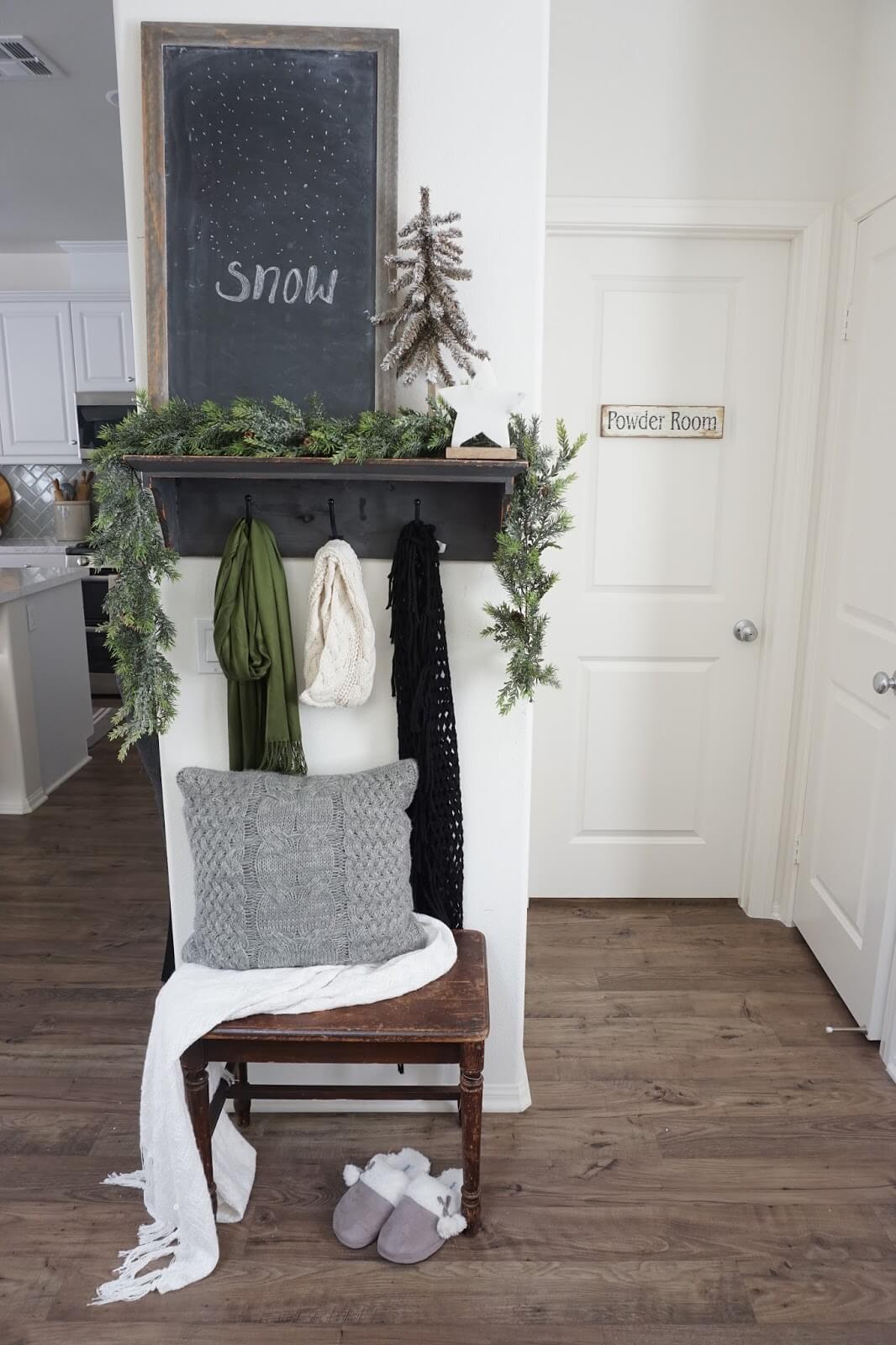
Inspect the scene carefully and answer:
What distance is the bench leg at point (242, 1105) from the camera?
1.96 metres

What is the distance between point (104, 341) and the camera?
218 inches

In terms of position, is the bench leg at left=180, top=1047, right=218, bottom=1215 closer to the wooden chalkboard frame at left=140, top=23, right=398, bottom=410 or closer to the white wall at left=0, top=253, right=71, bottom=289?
the wooden chalkboard frame at left=140, top=23, right=398, bottom=410

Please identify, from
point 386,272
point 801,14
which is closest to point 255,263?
point 386,272

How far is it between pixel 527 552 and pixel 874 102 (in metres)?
1.64

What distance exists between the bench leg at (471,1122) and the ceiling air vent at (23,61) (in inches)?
126

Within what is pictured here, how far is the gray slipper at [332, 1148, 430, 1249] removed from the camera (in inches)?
67.5

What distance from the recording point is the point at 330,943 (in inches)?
67.4

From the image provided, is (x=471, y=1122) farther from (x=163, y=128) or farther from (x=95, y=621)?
(x=95, y=621)

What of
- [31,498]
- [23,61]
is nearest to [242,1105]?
[23,61]

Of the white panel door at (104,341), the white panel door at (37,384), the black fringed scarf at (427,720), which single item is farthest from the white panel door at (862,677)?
the white panel door at (37,384)

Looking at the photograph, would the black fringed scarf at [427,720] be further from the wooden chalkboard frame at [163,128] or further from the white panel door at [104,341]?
the white panel door at [104,341]

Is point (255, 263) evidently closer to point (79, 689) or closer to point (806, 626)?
point (806, 626)

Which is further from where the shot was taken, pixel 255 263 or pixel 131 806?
pixel 131 806

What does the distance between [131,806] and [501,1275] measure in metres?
2.64
